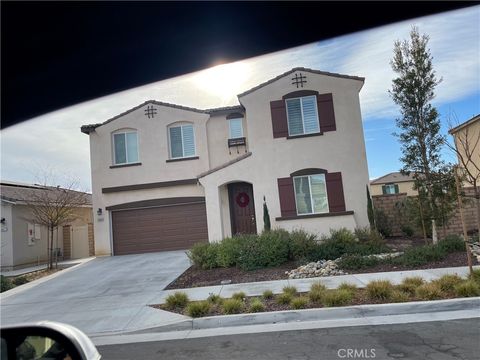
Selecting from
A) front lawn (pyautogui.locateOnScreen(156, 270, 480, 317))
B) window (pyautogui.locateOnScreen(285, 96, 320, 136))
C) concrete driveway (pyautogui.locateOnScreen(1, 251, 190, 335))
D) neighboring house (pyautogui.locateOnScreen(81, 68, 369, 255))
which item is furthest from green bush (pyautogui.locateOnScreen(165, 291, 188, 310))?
window (pyautogui.locateOnScreen(285, 96, 320, 136))

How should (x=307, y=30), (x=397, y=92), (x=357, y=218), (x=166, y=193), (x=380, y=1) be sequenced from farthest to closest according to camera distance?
(x=166, y=193)
(x=357, y=218)
(x=397, y=92)
(x=307, y=30)
(x=380, y=1)

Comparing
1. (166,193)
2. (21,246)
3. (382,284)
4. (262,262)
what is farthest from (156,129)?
(382,284)

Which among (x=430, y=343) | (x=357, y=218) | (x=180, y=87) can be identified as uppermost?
(x=180, y=87)

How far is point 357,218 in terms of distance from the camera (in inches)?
583

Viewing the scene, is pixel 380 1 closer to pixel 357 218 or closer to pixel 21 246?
pixel 357 218

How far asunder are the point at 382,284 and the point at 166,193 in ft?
39.5

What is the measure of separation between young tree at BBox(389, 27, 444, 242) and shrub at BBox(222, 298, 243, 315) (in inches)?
326

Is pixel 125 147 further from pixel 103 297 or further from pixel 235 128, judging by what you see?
pixel 103 297

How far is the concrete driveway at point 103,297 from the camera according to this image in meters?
7.78

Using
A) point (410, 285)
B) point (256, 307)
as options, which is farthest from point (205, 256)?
point (410, 285)

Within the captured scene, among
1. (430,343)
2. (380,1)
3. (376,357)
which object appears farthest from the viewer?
(430,343)

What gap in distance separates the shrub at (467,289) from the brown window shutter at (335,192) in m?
7.42

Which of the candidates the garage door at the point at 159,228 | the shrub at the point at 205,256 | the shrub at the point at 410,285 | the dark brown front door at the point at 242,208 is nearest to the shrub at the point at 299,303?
the shrub at the point at 410,285

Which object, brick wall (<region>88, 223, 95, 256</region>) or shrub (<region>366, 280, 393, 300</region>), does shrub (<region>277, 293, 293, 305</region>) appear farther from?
brick wall (<region>88, 223, 95, 256</region>)
